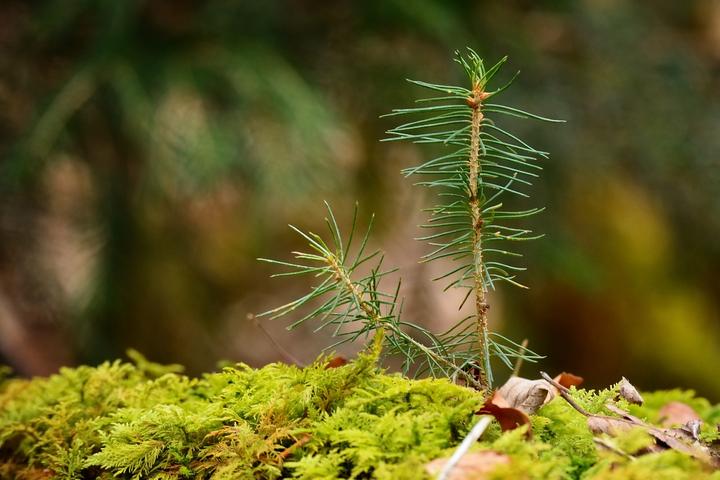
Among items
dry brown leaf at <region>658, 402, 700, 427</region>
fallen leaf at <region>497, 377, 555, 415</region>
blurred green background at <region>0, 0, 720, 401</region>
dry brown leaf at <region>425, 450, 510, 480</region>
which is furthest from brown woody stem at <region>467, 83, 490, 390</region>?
blurred green background at <region>0, 0, 720, 401</region>

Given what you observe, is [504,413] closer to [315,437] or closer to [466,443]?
[466,443]

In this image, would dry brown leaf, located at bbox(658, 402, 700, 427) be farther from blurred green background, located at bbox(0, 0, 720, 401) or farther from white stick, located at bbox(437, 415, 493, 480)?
blurred green background, located at bbox(0, 0, 720, 401)

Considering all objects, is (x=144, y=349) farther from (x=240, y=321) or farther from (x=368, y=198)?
(x=368, y=198)

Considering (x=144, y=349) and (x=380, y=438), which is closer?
(x=380, y=438)

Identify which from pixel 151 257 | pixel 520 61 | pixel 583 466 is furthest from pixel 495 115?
pixel 583 466

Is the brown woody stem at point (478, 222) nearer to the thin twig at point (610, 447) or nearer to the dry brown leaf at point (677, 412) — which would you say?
the thin twig at point (610, 447)

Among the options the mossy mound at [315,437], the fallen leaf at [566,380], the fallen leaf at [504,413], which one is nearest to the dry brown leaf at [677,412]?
the fallen leaf at [566,380]
